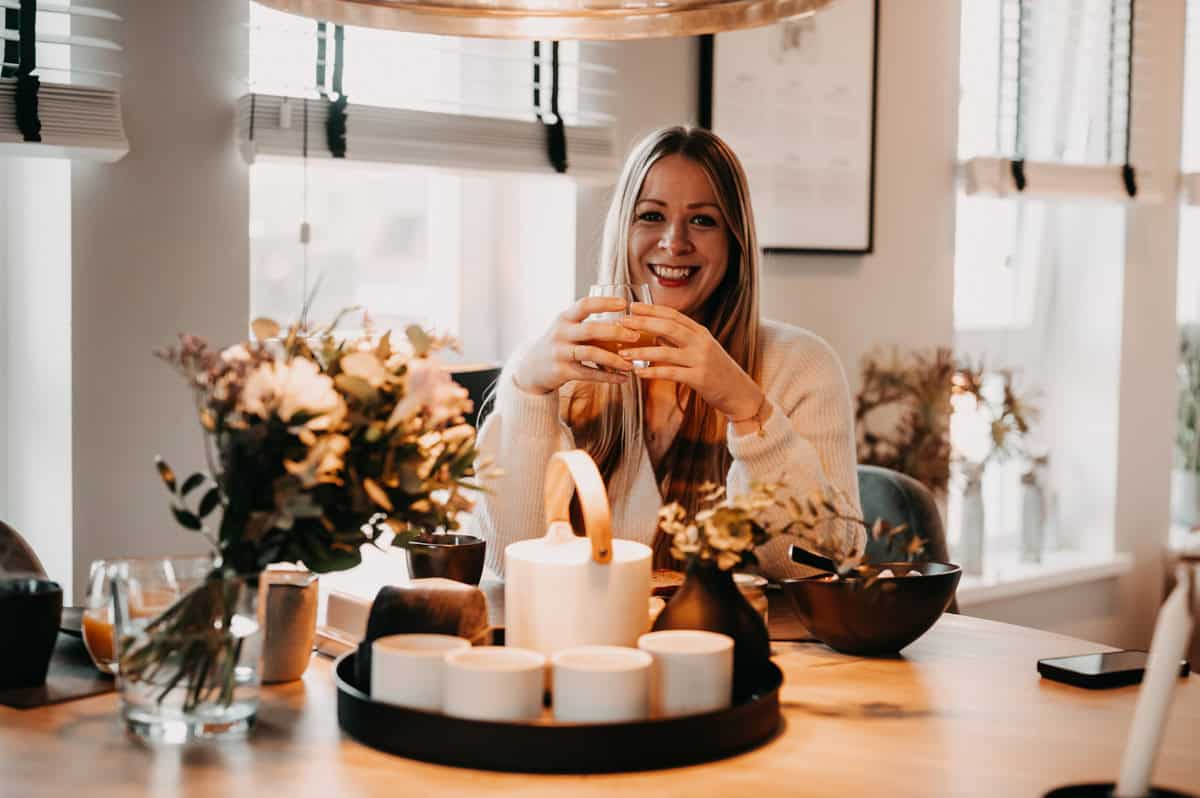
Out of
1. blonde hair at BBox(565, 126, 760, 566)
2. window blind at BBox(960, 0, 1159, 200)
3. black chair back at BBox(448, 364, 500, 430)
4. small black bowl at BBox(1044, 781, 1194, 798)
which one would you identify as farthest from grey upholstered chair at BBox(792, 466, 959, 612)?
window blind at BBox(960, 0, 1159, 200)

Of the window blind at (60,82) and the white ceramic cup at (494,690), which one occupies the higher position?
the window blind at (60,82)

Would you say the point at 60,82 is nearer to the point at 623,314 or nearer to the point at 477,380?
the point at 477,380

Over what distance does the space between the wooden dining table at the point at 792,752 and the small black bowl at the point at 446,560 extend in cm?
25

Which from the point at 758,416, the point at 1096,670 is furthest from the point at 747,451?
the point at 1096,670

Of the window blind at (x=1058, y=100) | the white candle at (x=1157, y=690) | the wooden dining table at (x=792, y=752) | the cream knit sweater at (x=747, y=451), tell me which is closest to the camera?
A: the white candle at (x=1157, y=690)

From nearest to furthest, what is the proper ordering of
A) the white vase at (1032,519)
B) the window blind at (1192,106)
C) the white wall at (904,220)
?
the white wall at (904,220) → the white vase at (1032,519) → the window blind at (1192,106)

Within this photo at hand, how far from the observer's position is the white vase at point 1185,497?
505 cm

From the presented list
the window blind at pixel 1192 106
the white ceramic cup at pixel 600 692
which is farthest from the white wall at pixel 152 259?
the window blind at pixel 1192 106

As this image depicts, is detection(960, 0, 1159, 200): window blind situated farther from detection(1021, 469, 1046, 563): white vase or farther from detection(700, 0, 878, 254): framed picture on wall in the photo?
detection(1021, 469, 1046, 563): white vase

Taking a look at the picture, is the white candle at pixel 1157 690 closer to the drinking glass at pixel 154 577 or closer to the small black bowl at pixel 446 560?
the drinking glass at pixel 154 577

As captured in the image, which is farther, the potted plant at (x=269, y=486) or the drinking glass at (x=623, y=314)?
the drinking glass at (x=623, y=314)

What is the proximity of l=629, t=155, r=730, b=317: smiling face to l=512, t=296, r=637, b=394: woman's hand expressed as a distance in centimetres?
35

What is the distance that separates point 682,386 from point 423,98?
3.12ft

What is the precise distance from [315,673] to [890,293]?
106 inches
